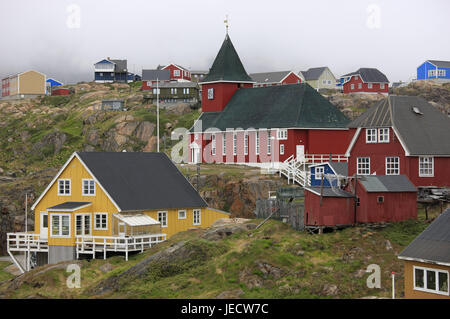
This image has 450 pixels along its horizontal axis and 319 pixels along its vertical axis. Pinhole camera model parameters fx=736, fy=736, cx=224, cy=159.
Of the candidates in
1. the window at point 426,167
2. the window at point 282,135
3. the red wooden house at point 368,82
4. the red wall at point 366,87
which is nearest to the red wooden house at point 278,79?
the red wall at point 366,87

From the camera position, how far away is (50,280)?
46406 mm

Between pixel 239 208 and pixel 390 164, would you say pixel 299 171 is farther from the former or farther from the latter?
pixel 390 164

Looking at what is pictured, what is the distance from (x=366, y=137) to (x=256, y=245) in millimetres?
17403

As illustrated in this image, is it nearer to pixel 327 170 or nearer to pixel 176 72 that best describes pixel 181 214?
pixel 327 170

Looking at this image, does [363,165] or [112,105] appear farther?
[112,105]

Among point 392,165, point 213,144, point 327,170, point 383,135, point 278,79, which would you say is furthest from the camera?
point 278,79

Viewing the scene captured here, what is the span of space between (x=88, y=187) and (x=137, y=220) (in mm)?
4905

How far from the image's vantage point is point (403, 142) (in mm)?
55125

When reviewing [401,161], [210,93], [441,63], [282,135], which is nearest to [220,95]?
[210,93]

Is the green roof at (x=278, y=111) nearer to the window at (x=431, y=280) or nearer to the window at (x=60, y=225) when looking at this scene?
the window at (x=60, y=225)

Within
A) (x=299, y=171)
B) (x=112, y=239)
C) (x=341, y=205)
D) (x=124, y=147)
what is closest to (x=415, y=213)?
(x=341, y=205)

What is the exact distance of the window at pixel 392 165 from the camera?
183 ft

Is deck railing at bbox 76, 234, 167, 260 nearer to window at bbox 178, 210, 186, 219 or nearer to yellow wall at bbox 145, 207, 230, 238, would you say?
yellow wall at bbox 145, 207, 230, 238

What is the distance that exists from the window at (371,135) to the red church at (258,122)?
15047mm
